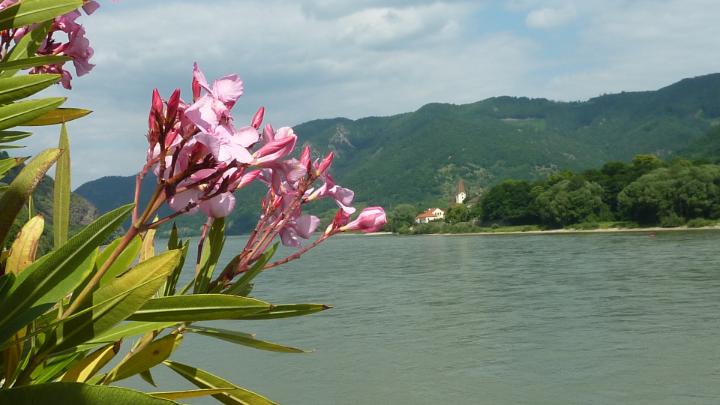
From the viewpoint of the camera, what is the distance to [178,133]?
0.87 m

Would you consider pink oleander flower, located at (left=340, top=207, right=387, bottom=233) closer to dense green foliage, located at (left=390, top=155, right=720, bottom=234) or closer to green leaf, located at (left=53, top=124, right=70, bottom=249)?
green leaf, located at (left=53, top=124, right=70, bottom=249)

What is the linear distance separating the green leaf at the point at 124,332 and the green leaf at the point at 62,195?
15 centimetres

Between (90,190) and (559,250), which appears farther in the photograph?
(90,190)

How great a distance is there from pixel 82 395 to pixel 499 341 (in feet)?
62.4

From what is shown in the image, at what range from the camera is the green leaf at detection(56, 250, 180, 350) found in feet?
2.52

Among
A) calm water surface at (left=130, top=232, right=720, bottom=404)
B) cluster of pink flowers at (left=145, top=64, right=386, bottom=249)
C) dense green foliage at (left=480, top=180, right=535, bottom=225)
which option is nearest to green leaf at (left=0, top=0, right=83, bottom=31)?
cluster of pink flowers at (left=145, top=64, right=386, bottom=249)

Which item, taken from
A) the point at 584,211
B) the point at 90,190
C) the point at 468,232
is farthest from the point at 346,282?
the point at 90,190

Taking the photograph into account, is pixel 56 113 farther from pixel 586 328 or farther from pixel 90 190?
pixel 90 190

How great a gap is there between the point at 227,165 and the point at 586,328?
20401 mm

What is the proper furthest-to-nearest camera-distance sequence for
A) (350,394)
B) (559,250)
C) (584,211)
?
(584,211), (559,250), (350,394)

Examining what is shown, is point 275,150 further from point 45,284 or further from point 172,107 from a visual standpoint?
point 45,284

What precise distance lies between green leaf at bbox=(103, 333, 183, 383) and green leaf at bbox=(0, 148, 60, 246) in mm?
265

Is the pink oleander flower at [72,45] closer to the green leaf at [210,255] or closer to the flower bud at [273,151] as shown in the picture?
the green leaf at [210,255]

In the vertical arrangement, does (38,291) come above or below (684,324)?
above
